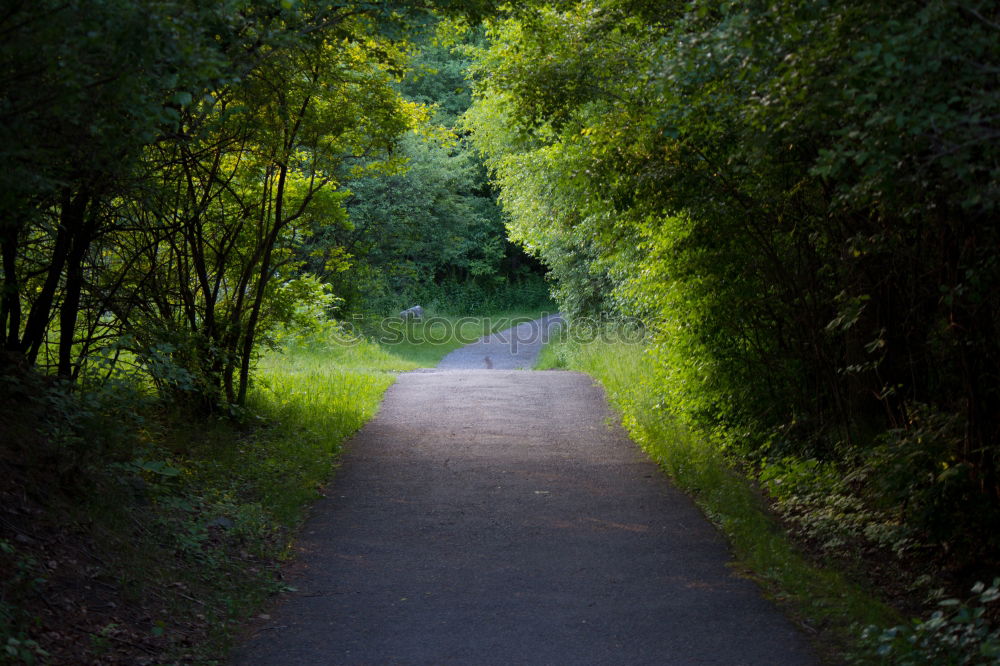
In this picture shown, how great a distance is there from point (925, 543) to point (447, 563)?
3.60 meters

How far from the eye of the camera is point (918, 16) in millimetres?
4098

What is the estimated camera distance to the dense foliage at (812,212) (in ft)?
14.5

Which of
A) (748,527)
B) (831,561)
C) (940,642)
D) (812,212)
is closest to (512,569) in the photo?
(748,527)

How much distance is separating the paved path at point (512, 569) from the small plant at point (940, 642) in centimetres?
44

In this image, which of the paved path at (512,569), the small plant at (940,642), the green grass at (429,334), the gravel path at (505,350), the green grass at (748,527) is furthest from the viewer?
the green grass at (429,334)

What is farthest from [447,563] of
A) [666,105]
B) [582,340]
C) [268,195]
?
[582,340]

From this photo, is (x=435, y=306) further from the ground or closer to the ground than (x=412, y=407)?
further from the ground

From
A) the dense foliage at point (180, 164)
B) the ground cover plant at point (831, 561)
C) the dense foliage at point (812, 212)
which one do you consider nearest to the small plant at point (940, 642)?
the ground cover plant at point (831, 561)

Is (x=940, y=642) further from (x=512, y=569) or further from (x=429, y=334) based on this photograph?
(x=429, y=334)

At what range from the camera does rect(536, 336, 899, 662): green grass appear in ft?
18.9

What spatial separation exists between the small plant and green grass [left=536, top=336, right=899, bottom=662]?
238 mm

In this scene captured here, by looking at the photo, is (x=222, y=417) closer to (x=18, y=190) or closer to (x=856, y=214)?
(x=18, y=190)

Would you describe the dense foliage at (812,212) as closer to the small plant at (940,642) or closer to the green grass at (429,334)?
the small plant at (940,642)

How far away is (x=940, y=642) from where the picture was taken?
4.66 meters
